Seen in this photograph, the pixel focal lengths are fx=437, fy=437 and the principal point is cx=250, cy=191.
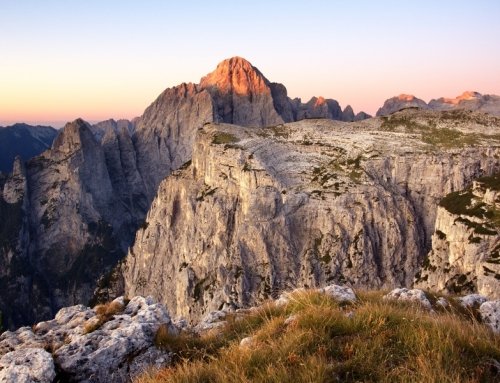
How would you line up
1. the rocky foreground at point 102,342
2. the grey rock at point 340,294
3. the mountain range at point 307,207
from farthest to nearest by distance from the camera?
the mountain range at point 307,207 < the grey rock at point 340,294 < the rocky foreground at point 102,342

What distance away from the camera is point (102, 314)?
39.4 feet

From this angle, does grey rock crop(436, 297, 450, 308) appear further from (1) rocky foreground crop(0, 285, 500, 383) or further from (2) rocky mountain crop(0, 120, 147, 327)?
(2) rocky mountain crop(0, 120, 147, 327)

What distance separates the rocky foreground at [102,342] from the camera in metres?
8.40

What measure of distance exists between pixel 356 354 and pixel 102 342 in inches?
224

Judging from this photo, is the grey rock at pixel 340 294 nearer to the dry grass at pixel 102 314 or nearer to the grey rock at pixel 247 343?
the grey rock at pixel 247 343

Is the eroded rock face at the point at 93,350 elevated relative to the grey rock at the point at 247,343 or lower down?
lower down

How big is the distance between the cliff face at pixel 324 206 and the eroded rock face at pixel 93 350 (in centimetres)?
6473

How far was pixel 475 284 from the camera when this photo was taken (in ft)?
182

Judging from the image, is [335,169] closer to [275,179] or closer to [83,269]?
[275,179]

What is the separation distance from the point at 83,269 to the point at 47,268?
18681mm

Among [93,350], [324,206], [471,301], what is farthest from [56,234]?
[471,301]

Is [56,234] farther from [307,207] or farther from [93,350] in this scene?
[93,350]

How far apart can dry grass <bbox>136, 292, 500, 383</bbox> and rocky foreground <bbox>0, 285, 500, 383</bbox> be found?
0.78 metres

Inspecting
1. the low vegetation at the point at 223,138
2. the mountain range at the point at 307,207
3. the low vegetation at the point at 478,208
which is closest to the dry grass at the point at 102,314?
the mountain range at the point at 307,207
